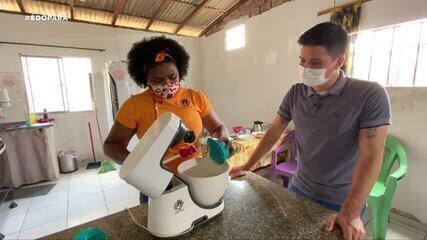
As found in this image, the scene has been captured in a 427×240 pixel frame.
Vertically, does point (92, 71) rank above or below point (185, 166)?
above

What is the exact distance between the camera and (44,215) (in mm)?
2398

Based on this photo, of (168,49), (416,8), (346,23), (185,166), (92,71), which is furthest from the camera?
(92,71)

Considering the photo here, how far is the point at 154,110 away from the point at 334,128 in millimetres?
828

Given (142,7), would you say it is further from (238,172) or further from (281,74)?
(238,172)

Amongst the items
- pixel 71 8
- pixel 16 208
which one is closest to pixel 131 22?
pixel 71 8

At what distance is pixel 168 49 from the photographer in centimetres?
124

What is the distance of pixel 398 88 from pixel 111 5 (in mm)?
3906

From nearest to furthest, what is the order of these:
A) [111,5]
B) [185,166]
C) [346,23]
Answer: [185,166] → [346,23] → [111,5]

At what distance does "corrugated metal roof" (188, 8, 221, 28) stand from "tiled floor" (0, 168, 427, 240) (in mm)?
2907

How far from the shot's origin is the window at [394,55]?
186 centimetres

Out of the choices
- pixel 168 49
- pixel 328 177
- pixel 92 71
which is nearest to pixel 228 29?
pixel 92 71

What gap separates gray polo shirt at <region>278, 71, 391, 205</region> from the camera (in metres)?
0.85

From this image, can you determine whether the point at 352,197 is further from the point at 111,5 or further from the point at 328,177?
the point at 111,5

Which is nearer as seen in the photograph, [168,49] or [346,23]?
[168,49]
